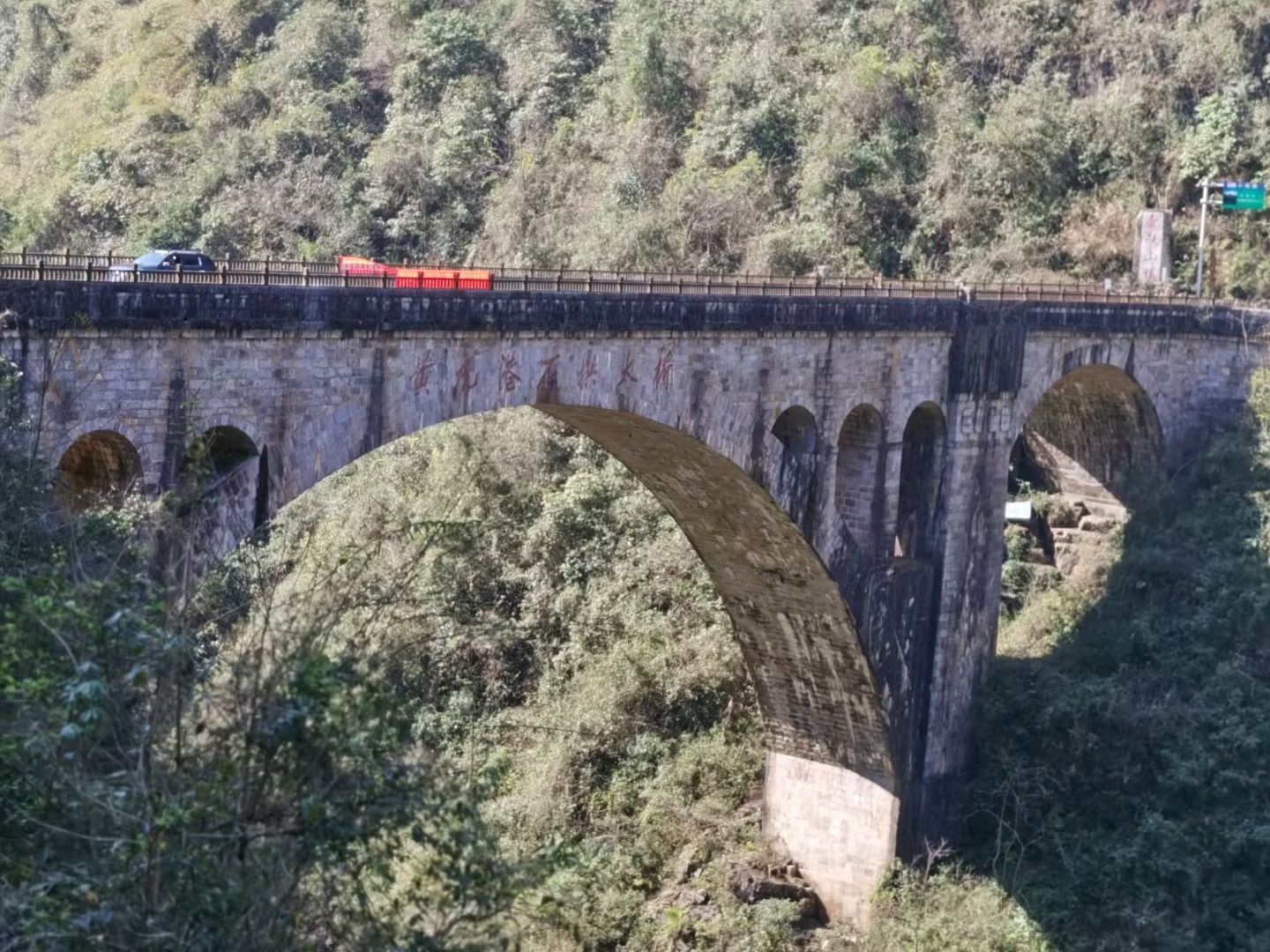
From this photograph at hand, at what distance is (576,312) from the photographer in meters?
20.8

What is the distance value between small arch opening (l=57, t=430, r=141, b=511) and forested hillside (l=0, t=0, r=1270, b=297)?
26.9m

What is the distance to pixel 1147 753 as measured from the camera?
91.5ft

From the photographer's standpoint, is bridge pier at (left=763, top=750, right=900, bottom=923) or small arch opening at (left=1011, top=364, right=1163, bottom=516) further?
small arch opening at (left=1011, top=364, right=1163, bottom=516)

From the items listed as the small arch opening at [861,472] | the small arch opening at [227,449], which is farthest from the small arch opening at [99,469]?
the small arch opening at [861,472]

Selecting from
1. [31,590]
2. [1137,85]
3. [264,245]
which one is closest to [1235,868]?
[31,590]

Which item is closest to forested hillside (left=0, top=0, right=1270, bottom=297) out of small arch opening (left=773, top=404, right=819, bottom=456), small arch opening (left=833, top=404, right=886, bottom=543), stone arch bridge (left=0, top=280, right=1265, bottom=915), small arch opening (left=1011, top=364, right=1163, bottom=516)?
small arch opening (left=1011, top=364, right=1163, bottom=516)

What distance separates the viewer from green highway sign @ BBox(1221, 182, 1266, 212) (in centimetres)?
3997

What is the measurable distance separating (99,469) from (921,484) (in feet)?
46.1

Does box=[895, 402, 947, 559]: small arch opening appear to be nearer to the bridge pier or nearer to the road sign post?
the bridge pier

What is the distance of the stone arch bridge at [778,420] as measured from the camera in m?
16.2

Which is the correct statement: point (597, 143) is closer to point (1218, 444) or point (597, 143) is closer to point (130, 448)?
point (1218, 444)

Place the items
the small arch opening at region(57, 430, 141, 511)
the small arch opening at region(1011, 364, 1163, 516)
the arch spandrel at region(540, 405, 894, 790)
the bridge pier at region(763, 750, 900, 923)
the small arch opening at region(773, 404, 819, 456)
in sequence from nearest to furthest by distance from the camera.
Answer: the small arch opening at region(57, 430, 141, 511) → the arch spandrel at region(540, 405, 894, 790) → the small arch opening at region(773, 404, 819, 456) → the bridge pier at region(763, 750, 900, 923) → the small arch opening at region(1011, 364, 1163, 516)

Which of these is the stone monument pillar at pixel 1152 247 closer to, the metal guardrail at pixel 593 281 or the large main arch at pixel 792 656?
the metal guardrail at pixel 593 281

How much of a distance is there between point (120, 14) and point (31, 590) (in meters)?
55.6
